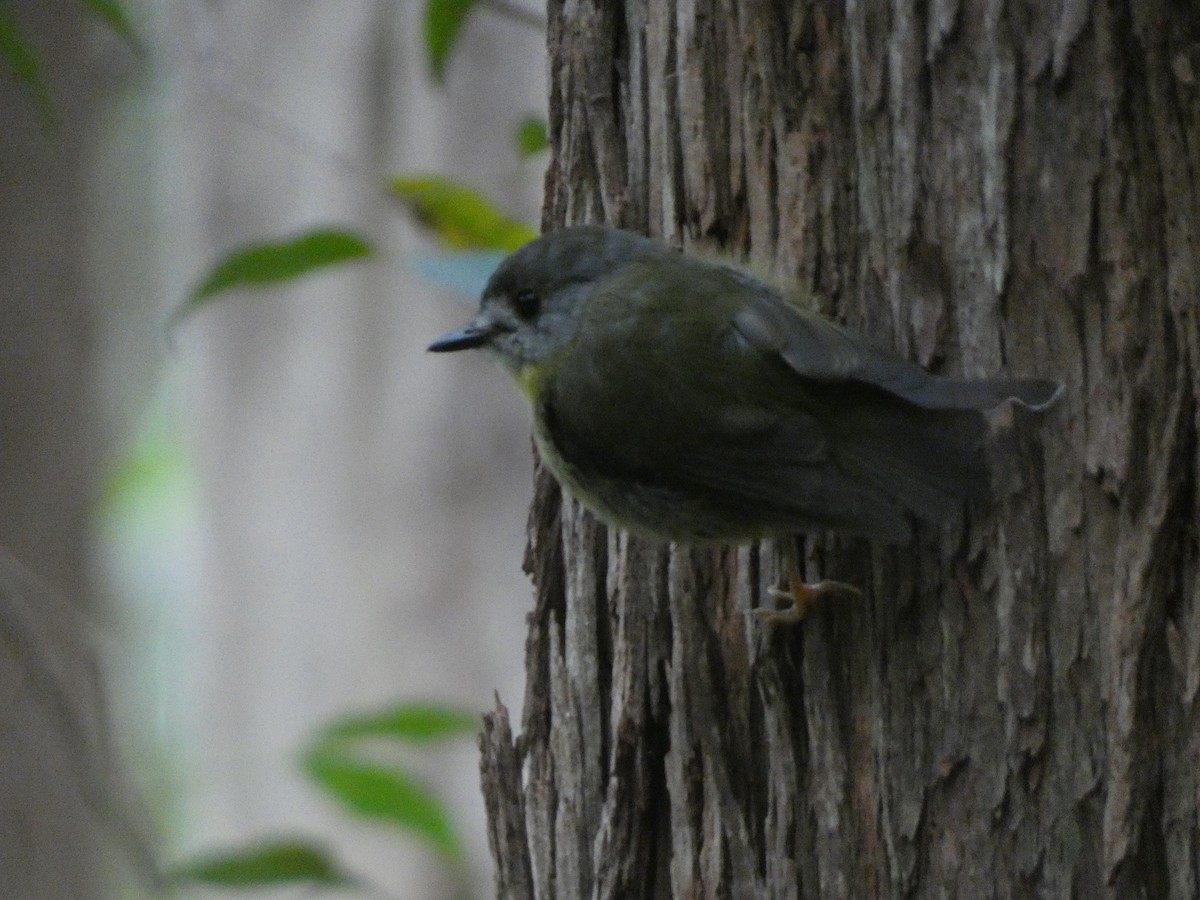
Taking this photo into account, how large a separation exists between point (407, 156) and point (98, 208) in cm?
142

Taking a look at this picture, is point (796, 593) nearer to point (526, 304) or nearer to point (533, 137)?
point (526, 304)

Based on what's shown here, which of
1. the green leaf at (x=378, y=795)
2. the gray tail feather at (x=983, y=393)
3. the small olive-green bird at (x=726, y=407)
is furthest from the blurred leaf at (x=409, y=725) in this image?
the gray tail feather at (x=983, y=393)

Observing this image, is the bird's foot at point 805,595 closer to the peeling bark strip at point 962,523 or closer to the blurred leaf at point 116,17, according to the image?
the peeling bark strip at point 962,523

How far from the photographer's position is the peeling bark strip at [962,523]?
2051 mm

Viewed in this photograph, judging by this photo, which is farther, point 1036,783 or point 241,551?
point 241,551

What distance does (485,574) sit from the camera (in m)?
5.70

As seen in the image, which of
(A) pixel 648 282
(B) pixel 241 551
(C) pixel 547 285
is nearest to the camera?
(A) pixel 648 282

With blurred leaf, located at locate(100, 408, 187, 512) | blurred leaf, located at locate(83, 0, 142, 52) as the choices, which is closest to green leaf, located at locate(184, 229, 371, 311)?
blurred leaf, located at locate(83, 0, 142, 52)

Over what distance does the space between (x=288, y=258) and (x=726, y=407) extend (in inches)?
39.4

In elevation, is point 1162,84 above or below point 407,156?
below

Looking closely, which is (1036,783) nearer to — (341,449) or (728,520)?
(728,520)

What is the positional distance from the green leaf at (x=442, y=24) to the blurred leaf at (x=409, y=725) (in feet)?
4.19

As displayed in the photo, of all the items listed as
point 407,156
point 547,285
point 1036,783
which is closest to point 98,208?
point 407,156

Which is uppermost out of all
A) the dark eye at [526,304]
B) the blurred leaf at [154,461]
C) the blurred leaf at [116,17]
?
the blurred leaf at [154,461]
